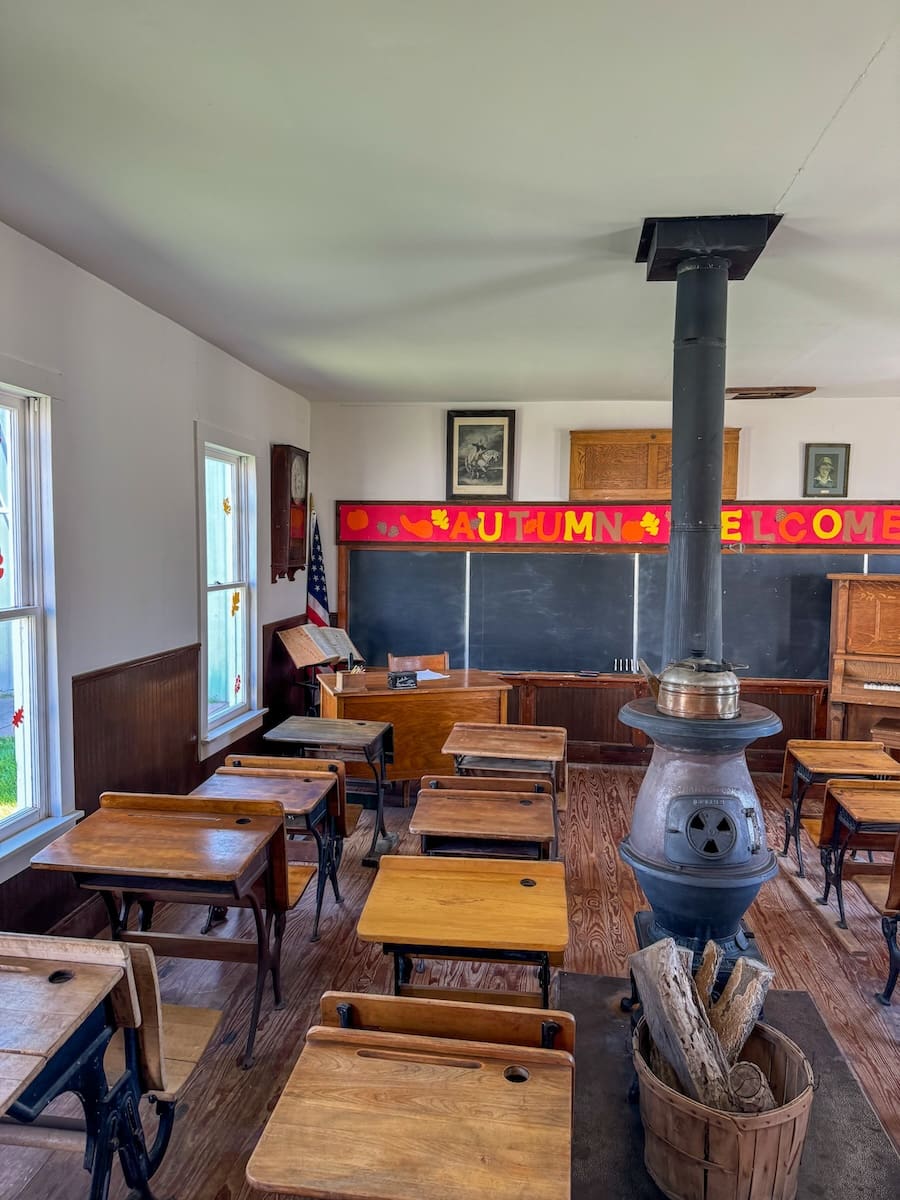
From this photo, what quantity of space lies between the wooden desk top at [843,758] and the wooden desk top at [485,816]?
4.78ft

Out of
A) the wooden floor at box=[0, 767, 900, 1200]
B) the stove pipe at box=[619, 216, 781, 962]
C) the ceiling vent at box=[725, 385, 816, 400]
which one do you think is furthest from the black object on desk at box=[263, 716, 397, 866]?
the ceiling vent at box=[725, 385, 816, 400]

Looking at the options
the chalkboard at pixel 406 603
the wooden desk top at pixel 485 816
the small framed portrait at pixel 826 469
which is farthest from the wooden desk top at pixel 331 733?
the small framed portrait at pixel 826 469

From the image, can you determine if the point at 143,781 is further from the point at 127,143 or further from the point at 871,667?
the point at 871,667

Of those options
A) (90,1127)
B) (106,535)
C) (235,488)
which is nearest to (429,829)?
(90,1127)

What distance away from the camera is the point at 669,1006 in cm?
175

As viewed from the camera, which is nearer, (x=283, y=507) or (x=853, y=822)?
(x=853, y=822)

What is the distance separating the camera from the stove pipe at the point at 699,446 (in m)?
2.42

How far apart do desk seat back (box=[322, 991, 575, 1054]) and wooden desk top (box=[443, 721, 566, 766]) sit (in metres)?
1.79

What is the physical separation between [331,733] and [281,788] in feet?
2.92

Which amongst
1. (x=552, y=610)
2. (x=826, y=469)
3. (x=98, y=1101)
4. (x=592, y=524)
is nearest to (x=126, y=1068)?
(x=98, y=1101)

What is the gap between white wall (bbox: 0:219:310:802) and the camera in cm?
263

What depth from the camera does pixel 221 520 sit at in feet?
14.5

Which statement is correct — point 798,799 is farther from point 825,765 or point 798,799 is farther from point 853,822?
point 853,822

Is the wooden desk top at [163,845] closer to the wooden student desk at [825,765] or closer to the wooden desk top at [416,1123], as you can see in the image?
the wooden desk top at [416,1123]
